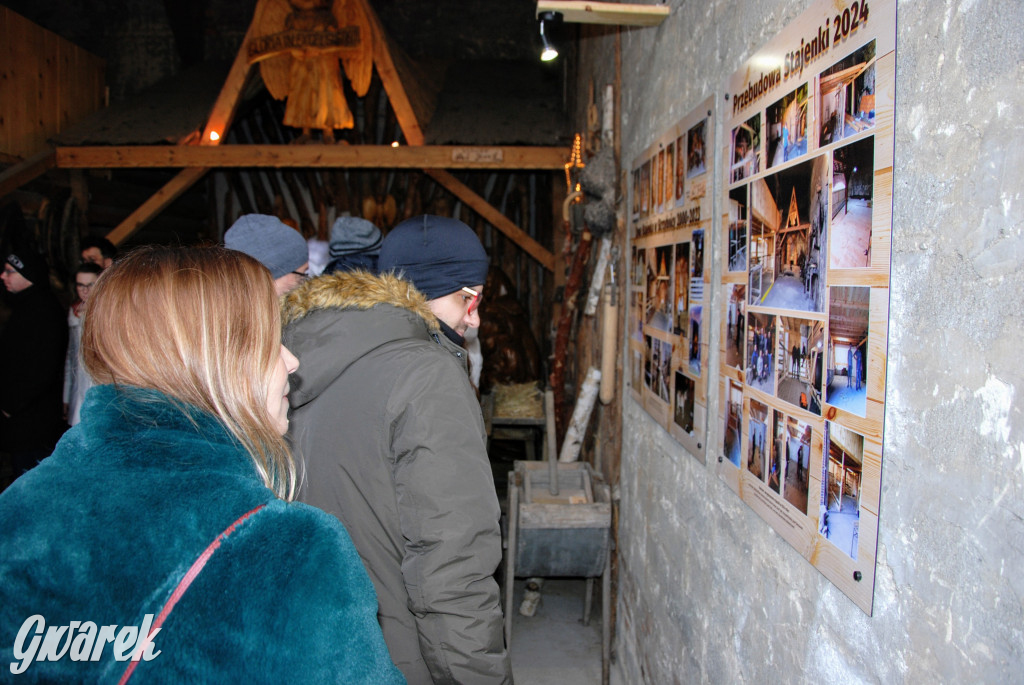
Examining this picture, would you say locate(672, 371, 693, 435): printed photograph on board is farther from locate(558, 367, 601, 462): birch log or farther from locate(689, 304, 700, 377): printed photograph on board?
locate(558, 367, 601, 462): birch log

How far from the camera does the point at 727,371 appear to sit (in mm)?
1987

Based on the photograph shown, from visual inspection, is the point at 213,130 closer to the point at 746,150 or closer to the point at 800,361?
the point at 746,150

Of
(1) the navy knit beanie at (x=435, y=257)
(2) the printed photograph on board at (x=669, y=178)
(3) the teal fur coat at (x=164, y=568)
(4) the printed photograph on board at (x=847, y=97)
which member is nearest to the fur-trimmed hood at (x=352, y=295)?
(1) the navy knit beanie at (x=435, y=257)

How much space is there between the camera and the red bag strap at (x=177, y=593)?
2.61ft

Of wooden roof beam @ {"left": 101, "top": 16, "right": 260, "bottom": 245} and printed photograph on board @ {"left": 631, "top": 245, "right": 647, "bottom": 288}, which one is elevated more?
wooden roof beam @ {"left": 101, "top": 16, "right": 260, "bottom": 245}

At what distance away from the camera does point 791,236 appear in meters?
1.52

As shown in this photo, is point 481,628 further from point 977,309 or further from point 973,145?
point 973,145

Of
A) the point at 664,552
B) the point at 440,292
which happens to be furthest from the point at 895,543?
the point at 664,552

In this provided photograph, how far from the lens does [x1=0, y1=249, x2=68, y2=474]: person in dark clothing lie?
392 cm

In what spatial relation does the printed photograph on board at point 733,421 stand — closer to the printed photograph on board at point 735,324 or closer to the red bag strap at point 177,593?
the printed photograph on board at point 735,324

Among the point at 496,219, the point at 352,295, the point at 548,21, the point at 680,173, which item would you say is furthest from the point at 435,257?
the point at 496,219

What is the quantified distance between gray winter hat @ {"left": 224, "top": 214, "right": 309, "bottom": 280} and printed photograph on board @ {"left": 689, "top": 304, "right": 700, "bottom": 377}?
5.36 ft

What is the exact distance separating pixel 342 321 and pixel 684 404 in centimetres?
136

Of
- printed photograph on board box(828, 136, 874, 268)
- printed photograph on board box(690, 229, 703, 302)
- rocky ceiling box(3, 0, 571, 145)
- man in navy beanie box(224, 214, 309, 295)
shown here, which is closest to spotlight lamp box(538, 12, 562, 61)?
printed photograph on board box(690, 229, 703, 302)
